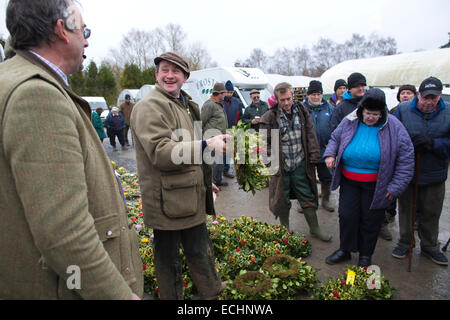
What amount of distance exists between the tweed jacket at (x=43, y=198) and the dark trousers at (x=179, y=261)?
4.26 feet

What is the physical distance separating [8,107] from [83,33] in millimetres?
529

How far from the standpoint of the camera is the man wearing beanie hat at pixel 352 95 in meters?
4.56

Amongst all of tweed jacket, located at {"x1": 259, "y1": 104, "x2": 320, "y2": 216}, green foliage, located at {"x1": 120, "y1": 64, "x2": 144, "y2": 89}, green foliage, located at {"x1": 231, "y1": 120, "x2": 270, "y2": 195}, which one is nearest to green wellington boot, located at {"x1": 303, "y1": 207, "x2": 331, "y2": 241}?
tweed jacket, located at {"x1": 259, "y1": 104, "x2": 320, "y2": 216}

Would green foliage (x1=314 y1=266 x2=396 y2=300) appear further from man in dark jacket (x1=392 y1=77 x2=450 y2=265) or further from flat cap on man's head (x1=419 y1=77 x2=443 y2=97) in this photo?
flat cap on man's head (x1=419 y1=77 x2=443 y2=97)

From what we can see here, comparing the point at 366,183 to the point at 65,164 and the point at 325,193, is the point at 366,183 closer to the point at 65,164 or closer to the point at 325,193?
the point at 325,193

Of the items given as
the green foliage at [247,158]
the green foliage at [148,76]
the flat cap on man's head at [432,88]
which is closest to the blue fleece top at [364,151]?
the flat cap on man's head at [432,88]

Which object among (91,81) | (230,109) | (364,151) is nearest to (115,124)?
(230,109)

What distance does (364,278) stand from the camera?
112 inches

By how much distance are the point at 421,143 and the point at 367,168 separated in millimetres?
737

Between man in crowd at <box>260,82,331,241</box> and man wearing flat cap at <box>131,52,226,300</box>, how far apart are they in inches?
68.6

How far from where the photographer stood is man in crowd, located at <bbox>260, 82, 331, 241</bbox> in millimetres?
4086

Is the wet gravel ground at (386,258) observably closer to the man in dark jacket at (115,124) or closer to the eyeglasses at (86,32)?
the eyeglasses at (86,32)

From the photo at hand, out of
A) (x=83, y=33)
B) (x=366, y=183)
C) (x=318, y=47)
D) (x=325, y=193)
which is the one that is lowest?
(x=325, y=193)

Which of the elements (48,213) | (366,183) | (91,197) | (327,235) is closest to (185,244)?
(91,197)
